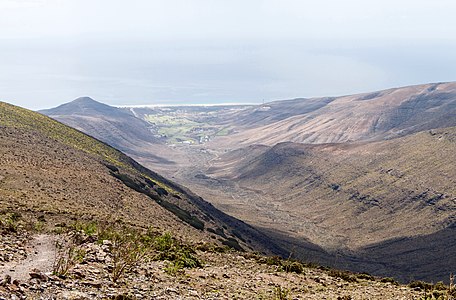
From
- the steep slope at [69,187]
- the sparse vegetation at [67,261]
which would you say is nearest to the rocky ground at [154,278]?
the sparse vegetation at [67,261]

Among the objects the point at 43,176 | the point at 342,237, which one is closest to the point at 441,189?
the point at 342,237

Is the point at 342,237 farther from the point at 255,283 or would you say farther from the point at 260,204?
the point at 255,283

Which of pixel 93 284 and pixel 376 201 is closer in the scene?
pixel 93 284

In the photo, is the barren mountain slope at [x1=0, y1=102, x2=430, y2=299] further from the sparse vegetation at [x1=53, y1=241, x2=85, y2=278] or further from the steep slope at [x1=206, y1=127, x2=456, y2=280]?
the steep slope at [x1=206, y1=127, x2=456, y2=280]

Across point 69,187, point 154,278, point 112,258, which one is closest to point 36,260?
point 112,258

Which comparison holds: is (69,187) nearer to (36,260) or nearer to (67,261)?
(36,260)

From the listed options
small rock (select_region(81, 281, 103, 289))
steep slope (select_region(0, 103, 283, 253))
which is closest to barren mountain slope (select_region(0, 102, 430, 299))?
small rock (select_region(81, 281, 103, 289))
